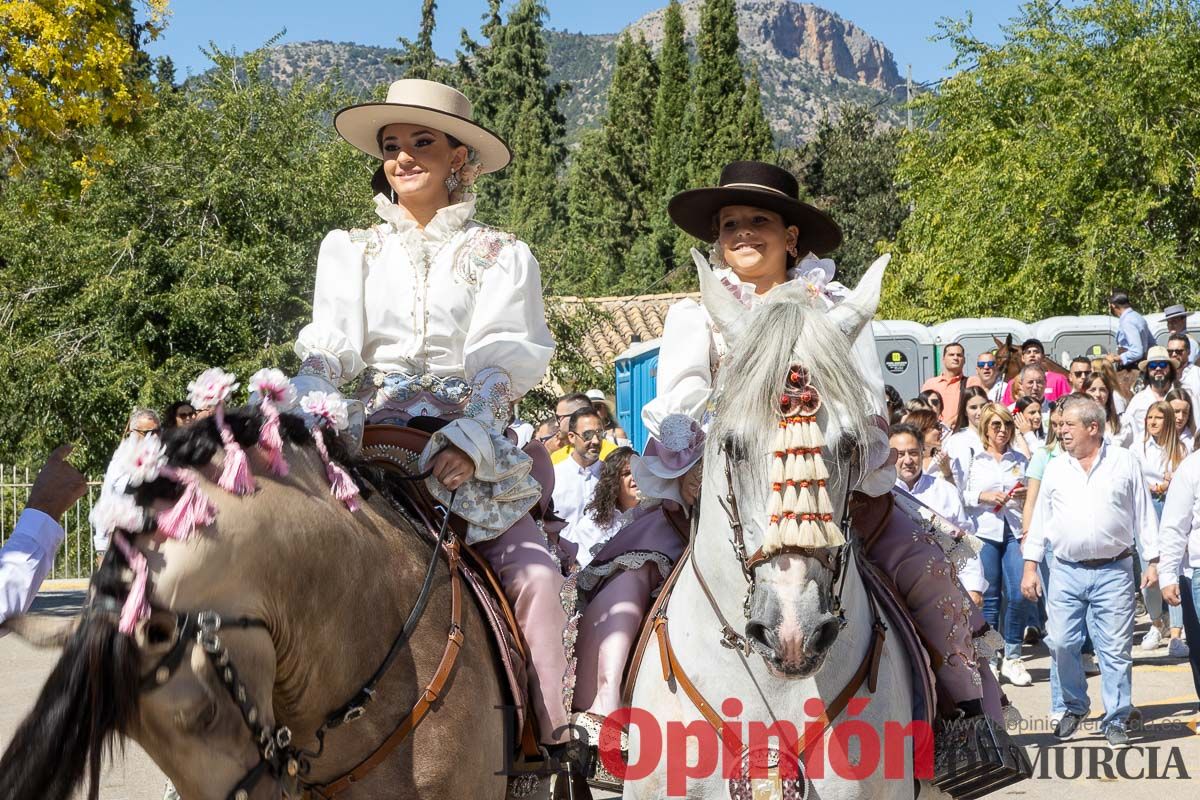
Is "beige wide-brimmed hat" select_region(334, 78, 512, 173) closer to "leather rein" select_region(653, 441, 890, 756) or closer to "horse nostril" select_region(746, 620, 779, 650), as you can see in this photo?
"leather rein" select_region(653, 441, 890, 756)

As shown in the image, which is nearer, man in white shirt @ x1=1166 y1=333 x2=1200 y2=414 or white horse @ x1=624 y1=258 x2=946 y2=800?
white horse @ x1=624 y1=258 x2=946 y2=800

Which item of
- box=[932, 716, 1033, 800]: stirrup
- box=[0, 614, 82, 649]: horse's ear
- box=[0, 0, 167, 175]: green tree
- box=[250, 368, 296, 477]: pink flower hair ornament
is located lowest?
box=[932, 716, 1033, 800]: stirrup

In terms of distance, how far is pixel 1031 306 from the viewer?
81.4 feet

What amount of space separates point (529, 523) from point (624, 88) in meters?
47.9

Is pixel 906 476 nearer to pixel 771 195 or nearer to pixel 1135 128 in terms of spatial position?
pixel 771 195

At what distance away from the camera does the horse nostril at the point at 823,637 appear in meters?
3.36

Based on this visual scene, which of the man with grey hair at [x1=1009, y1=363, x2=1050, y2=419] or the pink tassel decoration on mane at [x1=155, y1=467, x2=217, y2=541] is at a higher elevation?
the man with grey hair at [x1=1009, y1=363, x2=1050, y2=419]

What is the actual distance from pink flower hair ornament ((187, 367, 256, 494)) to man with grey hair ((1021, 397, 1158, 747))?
7.24 meters

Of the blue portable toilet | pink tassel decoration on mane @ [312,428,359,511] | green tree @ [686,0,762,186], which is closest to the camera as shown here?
pink tassel decoration on mane @ [312,428,359,511]

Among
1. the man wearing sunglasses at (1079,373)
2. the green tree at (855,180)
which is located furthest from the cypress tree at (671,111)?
the man wearing sunglasses at (1079,373)

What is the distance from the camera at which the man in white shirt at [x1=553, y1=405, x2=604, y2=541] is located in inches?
431

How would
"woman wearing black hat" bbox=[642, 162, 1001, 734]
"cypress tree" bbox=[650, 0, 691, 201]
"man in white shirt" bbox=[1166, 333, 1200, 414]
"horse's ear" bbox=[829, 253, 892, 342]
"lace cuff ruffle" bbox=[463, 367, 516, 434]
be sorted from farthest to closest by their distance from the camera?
1. "cypress tree" bbox=[650, 0, 691, 201]
2. "man in white shirt" bbox=[1166, 333, 1200, 414]
3. "woman wearing black hat" bbox=[642, 162, 1001, 734]
4. "lace cuff ruffle" bbox=[463, 367, 516, 434]
5. "horse's ear" bbox=[829, 253, 892, 342]

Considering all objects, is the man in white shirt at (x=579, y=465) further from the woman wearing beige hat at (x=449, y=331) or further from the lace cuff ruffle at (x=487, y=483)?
the lace cuff ruffle at (x=487, y=483)

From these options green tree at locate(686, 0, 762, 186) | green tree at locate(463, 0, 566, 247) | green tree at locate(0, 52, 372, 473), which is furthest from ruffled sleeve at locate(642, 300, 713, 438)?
green tree at locate(463, 0, 566, 247)
